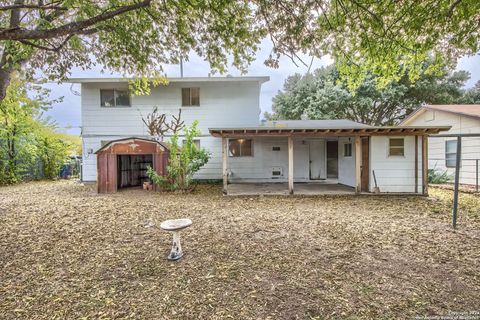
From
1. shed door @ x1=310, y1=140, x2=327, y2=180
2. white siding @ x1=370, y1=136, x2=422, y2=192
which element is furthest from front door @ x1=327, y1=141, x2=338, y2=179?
white siding @ x1=370, y1=136, x2=422, y2=192

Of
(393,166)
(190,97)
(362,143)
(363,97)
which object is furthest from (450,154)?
(190,97)

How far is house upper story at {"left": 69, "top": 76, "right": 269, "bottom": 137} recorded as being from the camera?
10469mm

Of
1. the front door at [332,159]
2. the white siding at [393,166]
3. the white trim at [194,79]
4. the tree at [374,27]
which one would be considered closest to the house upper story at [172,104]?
the white trim at [194,79]

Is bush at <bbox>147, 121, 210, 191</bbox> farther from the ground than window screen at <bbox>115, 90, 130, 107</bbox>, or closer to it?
closer to it

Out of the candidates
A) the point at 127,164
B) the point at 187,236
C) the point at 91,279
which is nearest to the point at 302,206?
the point at 187,236

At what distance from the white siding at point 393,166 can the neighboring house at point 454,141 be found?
10.6ft

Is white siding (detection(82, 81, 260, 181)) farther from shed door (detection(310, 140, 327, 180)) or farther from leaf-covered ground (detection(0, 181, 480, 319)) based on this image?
leaf-covered ground (detection(0, 181, 480, 319))

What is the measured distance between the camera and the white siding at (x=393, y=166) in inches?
310

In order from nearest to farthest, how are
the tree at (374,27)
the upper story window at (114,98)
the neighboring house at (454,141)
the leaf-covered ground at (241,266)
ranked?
the leaf-covered ground at (241,266) → the tree at (374,27) → the neighboring house at (454,141) → the upper story window at (114,98)

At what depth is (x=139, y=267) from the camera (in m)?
3.07

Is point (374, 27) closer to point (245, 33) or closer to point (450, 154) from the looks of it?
point (245, 33)

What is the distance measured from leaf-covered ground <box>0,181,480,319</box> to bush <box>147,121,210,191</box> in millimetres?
2744

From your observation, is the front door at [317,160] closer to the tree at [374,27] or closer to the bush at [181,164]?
the bush at [181,164]

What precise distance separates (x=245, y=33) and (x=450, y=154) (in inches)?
451
